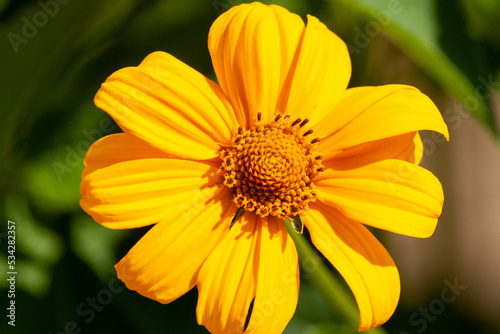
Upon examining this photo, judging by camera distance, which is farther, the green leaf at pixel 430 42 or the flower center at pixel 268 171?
the green leaf at pixel 430 42

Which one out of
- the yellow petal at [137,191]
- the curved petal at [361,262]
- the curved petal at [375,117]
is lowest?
the curved petal at [361,262]

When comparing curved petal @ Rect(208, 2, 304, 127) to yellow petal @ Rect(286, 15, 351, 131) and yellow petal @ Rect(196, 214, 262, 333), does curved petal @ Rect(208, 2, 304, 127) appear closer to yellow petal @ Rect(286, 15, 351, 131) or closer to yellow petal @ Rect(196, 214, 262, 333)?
yellow petal @ Rect(286, 15, 351, 131)

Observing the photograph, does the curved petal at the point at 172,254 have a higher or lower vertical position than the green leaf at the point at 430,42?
higher

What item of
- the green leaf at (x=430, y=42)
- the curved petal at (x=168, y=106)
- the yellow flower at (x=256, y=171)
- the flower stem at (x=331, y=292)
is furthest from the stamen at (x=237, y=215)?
the green leaf at (x=430, y=42)

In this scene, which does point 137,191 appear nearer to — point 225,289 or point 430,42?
point 225,289

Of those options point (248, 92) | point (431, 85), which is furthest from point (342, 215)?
point (431, 85)

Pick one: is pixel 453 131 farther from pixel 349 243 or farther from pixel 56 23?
pixel 56 23

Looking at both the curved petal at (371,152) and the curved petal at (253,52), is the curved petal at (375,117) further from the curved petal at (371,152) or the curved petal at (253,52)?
the curved petal at (253,52)

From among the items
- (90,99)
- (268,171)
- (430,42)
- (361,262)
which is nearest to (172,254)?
(268,171)
